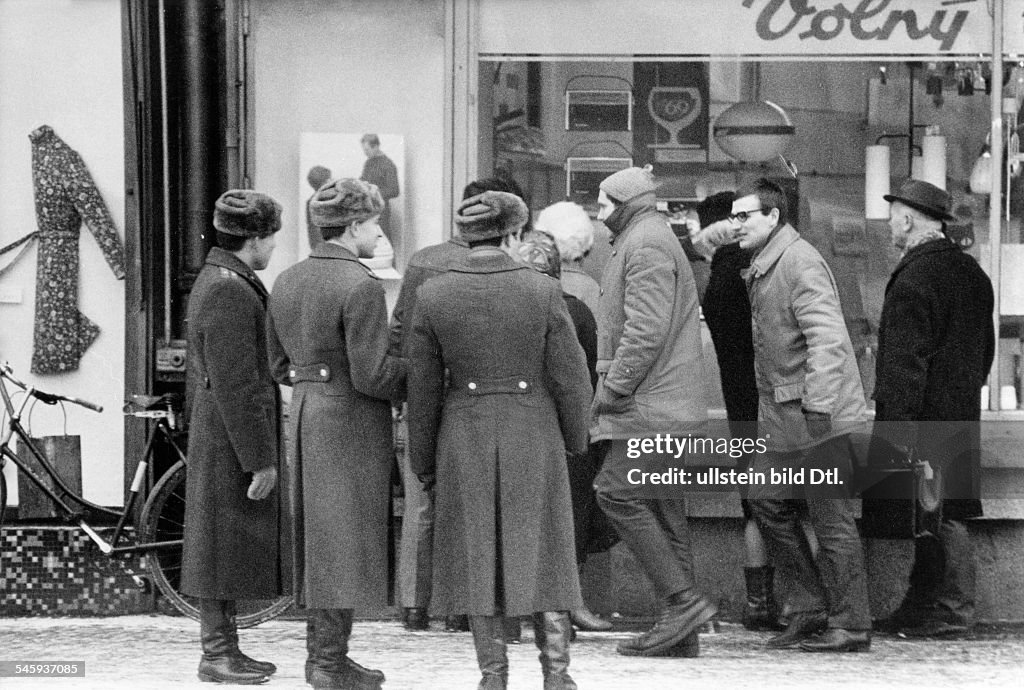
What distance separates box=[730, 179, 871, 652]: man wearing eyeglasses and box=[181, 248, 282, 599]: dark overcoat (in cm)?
222

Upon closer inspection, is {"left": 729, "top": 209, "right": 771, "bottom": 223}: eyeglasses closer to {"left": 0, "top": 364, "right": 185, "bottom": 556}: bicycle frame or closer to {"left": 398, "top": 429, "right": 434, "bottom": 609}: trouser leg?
{"left": 398, "top": 429, "right": 434, "bottom": 609}: trouser leg

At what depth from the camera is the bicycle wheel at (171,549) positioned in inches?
314

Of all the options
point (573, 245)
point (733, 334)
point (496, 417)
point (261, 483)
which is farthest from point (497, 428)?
point (733, 334)

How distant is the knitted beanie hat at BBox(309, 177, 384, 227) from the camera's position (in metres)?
6.69

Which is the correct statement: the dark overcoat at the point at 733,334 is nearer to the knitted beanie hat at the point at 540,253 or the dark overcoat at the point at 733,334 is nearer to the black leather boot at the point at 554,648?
the knitted beanie hat at the point at 540,253

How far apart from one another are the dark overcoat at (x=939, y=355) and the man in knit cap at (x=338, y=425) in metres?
2.41

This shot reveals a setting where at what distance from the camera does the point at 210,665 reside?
692 centimetres

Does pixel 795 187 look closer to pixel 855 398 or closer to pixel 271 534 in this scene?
pixel 855 398

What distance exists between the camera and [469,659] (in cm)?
750

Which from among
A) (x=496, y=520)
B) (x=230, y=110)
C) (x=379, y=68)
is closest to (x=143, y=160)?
(x=230, y=110)

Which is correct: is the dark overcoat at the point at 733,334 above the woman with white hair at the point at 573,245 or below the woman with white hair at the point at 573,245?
below

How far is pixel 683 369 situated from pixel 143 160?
2.91 m

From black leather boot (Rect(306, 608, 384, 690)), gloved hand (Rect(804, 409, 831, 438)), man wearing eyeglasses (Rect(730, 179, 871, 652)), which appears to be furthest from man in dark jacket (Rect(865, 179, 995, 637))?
black leather boot (Rect(306, 608, 384, 690))

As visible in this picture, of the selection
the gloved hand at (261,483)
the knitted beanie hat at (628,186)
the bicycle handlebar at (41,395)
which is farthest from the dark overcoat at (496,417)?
the bicycle handlebar at (41,395)
